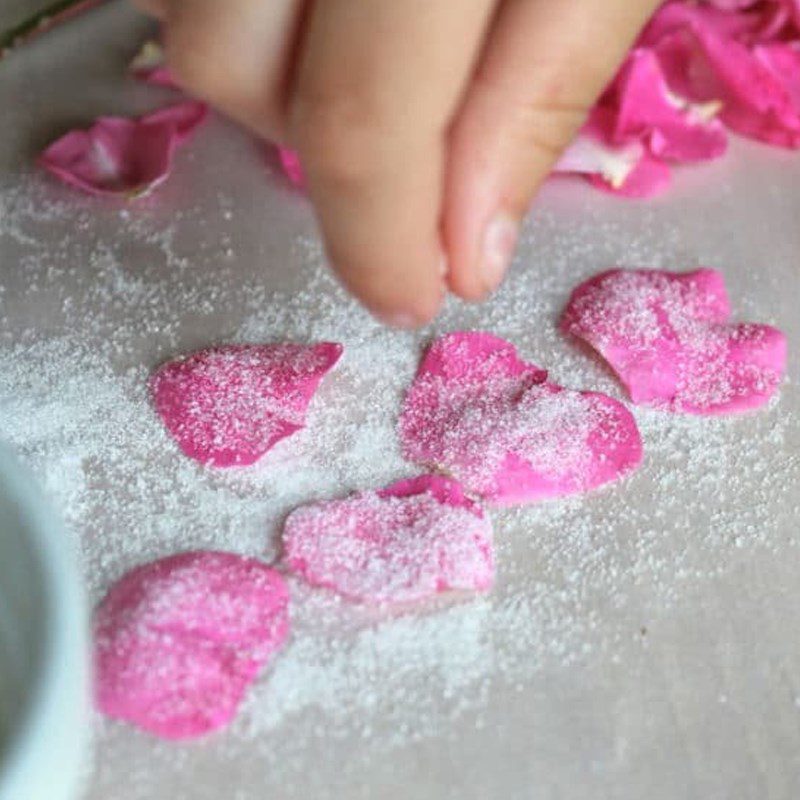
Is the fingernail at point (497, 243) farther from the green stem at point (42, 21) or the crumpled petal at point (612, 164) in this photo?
the green stem at point (42, 21)

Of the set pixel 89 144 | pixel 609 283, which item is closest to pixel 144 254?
pixel 89 144

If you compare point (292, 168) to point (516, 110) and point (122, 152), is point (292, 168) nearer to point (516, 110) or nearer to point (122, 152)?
point (122, 152)

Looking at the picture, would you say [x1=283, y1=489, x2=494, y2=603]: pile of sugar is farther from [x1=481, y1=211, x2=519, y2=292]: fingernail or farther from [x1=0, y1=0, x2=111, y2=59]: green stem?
[x1=0, y1=0, x2=111, y2=59]: green stem

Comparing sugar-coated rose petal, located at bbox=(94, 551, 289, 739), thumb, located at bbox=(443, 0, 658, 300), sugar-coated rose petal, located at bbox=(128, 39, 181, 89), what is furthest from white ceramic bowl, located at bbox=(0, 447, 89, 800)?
sugar-coated rose petal, located at bbox=(128, 39, 181, 89)

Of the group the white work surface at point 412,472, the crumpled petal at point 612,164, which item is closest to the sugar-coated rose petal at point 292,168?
the white work surface at point 412,472

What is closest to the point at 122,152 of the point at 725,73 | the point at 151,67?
the point at 151,67

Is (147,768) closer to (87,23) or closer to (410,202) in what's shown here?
(410,202)
